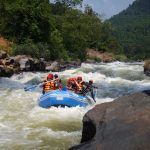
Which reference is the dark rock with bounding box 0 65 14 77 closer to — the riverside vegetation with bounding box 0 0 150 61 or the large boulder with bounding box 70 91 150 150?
the riverside vegetation with bounding box 0 0 150 61

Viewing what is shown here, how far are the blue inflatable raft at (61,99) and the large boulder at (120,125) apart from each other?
6680 mm

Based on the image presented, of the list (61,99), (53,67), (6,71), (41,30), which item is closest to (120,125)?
(61,99)

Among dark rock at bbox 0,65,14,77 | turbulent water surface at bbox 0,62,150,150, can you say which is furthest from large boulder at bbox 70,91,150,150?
dark rock at bbox 0,65,14,77

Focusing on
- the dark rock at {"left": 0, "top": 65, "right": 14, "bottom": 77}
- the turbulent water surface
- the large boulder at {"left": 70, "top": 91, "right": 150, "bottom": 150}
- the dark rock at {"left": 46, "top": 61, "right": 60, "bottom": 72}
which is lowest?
the dark rock at {"left": 46, "top": 61, "right": 60, "bottom": 72}

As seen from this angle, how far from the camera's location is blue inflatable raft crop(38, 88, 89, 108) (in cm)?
1465

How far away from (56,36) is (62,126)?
30.2 m

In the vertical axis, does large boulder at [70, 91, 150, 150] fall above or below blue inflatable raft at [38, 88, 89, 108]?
above

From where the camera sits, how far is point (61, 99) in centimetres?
1470

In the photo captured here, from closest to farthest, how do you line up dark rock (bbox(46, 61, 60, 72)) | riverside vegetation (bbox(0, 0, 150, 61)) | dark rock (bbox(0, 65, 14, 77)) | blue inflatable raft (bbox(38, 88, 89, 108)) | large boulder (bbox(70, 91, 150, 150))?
large boulder (bbox(70, 91, 150, 150))
blue inflatable raft (bbox(38, 88, 89, 108))
dark rock (bbox(0, 65, 14, 77))
dark rock (bbox(46, 61, 60, 72))
riverside vegetation (bbox(0, 0, 150, 61))

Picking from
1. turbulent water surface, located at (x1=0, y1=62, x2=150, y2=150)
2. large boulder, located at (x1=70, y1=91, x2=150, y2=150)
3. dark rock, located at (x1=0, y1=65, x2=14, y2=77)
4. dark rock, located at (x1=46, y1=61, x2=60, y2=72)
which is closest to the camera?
large boulder, located at (x1=70, y1=91, x2=150, y2=150)

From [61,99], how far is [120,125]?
8079 mm

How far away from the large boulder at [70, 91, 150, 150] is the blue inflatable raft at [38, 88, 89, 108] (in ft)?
21.9

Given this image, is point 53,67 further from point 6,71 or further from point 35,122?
point 35,122

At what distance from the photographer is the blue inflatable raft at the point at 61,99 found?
14652 mm
